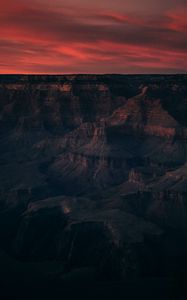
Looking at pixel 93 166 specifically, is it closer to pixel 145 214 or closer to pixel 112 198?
pixel 112 198

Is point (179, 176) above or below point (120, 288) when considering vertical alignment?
above

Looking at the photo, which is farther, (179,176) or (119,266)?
(179,176)

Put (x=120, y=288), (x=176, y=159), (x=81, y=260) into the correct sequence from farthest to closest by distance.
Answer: (x=176, y=159)
(x=81, y=260)
(x=120, y=288)

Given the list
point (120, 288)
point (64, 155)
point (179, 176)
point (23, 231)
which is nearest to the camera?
point (120, 288)

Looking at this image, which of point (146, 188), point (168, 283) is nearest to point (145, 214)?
point (146, 188)

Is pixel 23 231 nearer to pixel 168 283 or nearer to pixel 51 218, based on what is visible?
pixel 51 218

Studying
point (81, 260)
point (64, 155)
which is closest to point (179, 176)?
point (81, 260)
